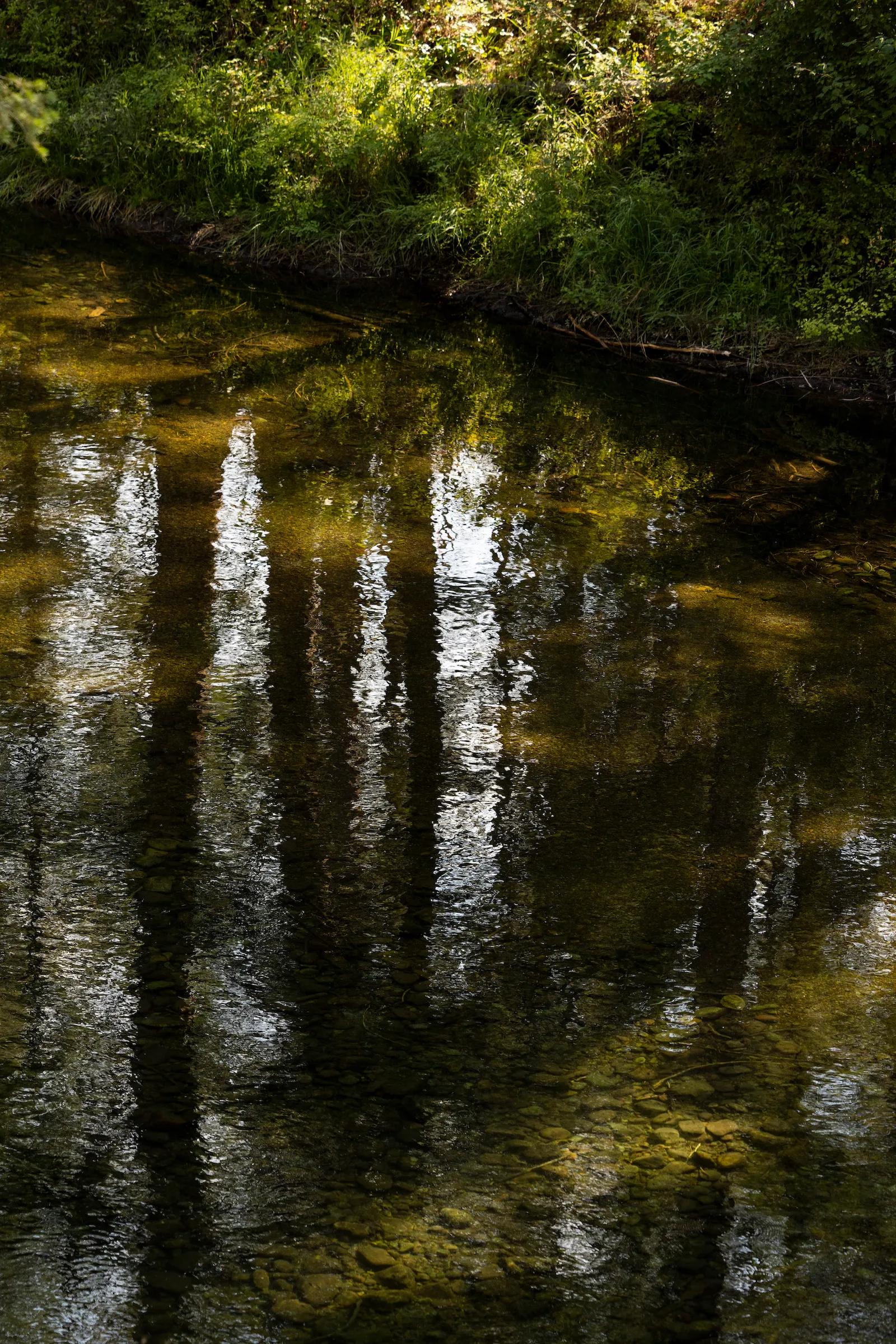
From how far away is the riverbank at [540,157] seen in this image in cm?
970

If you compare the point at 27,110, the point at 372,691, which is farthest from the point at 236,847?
the point at 27,110

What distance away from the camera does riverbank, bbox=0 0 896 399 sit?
9.70 m

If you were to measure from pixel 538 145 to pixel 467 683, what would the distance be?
8158mm

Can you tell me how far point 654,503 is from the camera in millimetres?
7539

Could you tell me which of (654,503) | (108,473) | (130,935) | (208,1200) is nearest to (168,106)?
(108,473)

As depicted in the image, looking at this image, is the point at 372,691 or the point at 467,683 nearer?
the point at 372,691

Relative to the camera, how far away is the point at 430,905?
3.95 metres

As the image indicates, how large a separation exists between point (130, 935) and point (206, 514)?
11.5 ft

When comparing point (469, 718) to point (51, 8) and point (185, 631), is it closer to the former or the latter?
point (185, 631)

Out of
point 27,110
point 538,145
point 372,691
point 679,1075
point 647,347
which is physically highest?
point 538,145

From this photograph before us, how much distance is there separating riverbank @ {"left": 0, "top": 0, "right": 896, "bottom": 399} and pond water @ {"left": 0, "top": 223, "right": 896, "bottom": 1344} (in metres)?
3.04

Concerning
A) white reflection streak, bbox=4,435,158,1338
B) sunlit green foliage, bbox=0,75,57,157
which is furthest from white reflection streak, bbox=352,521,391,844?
sunlit green foliage, bbox=0,75,57,157

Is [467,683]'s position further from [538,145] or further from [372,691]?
[538,145]

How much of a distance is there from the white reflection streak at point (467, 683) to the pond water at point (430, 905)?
23 mm
